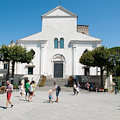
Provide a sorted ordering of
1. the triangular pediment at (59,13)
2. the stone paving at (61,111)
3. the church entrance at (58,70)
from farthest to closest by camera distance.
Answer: the triangular pediment at (59,13), the church entrance at (58,70), the stone paving at (61,111)

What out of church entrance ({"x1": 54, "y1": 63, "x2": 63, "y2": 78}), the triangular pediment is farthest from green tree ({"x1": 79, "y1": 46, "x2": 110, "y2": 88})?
the triangular pediment

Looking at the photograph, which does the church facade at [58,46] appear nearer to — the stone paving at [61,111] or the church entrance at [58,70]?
the church entrance at [58,70]

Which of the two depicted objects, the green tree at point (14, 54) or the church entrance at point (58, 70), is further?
the church entrance at point (58, 70)

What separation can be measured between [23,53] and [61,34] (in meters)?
→ 11.4

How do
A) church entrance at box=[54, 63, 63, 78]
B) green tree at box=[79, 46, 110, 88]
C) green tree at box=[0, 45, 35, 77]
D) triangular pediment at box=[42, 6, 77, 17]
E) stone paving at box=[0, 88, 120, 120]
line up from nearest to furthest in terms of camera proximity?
stone paving at box=[0, 88, 120, 120] → green tree at box=[79, 46, 110, 88] → green tree at box=[0, 45, 35, 77] → church entrance at box=[54, 63, 63, 78] → triangular pediment at box=[42, 6, 77, 17]

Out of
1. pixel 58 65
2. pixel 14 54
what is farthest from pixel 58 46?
pixel 14 54

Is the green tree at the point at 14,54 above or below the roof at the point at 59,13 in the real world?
below

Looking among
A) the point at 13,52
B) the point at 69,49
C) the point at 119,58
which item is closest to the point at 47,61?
the point at 69,49

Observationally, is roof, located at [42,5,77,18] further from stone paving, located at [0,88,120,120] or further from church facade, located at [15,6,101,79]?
stone paving, located at [0,88,120,120]

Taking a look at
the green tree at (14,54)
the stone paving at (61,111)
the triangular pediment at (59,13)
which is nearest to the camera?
the stone paving at (61,111)

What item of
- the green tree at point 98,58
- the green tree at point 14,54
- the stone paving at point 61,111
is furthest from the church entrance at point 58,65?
the stone paving at point 61,111

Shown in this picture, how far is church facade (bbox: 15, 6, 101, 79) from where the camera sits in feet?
112

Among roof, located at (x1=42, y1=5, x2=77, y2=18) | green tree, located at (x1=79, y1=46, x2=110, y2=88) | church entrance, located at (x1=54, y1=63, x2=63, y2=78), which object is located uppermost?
roof, located at (x1=42, y1=5, x2=77, y2=18)

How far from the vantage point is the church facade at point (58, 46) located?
34.2m
